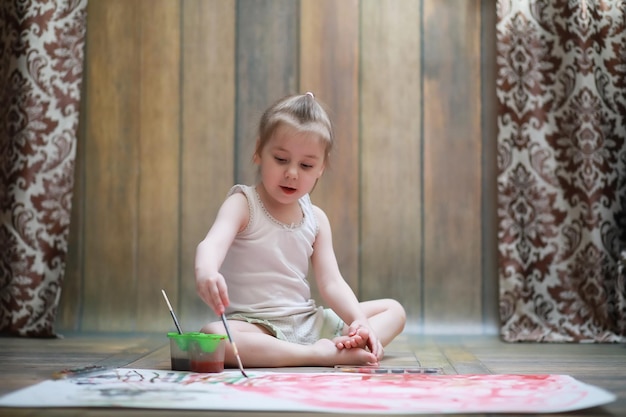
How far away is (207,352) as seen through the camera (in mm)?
1437

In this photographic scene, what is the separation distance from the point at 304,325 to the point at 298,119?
1.45ft

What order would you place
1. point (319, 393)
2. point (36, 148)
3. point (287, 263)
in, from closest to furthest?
point (319, 393) → point (287, 263) → point (36, 148)

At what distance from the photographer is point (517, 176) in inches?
91.6

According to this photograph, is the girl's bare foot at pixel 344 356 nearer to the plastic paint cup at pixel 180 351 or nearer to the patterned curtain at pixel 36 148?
the plastic paint cup at pixel 180 351

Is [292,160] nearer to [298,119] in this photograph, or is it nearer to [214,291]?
[298,119]

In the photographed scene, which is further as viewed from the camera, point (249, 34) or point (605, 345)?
point (249, 34)

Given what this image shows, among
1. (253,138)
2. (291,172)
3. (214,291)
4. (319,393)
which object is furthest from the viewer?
(253,138)

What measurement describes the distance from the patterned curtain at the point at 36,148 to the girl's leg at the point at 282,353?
33.6 inches

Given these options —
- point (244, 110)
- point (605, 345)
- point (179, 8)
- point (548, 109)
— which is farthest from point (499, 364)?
point (179, 8)

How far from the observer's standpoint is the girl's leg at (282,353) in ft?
5.21

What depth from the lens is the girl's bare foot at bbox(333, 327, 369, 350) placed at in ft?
5.26

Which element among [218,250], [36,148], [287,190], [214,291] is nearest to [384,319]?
[287,190]

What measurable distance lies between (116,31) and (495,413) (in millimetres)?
1762

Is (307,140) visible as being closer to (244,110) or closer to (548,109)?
(244,110)
